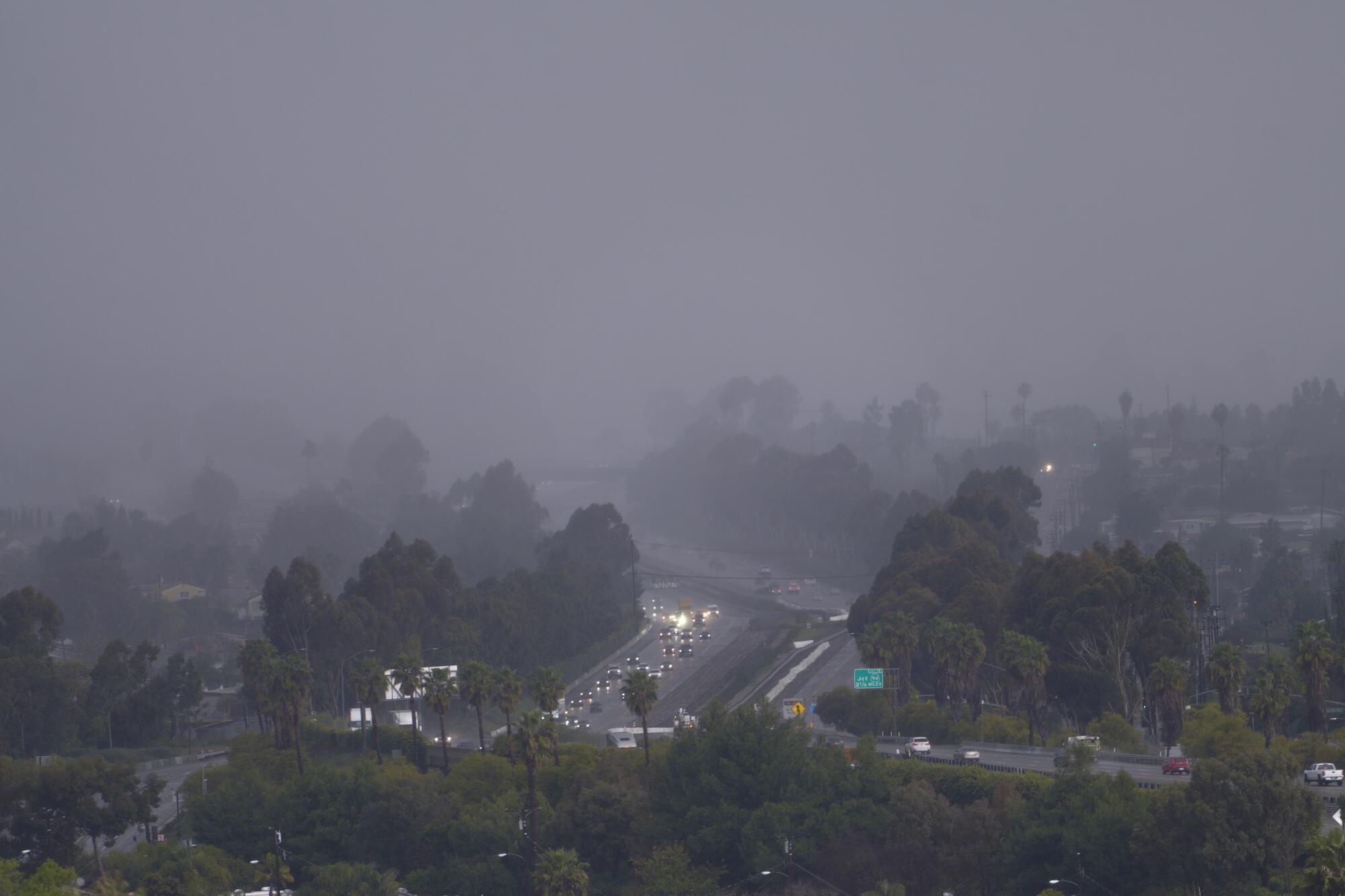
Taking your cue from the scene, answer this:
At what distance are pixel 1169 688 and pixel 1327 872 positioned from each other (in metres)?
30.8

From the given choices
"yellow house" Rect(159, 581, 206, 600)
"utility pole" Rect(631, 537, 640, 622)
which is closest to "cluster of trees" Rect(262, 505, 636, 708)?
"utility pole" Rect(631, 537, 640, 622)

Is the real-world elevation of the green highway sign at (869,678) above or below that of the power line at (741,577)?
A: below

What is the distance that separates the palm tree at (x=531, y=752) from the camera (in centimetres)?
5402

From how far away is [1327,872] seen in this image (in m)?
24.7

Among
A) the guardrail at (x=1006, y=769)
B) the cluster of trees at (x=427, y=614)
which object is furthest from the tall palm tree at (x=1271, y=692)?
the cluster of trees at (x=427, y=614)

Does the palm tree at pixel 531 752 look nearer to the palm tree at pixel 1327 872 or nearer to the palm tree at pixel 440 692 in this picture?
the palm tree at pixel 440 692

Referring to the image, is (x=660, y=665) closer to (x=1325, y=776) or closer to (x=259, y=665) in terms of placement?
(x=259, y=665)

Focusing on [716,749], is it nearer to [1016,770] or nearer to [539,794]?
[539,794]

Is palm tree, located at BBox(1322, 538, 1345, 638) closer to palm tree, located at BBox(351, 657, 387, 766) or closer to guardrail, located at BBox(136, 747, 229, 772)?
palm tree, located at BBox(351, 657, 387, 766)

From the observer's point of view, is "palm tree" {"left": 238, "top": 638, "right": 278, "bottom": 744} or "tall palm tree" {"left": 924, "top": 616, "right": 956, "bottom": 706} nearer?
"tall palm tree" {"left": 924, "top": 616, "right": 956, "bottom": 706}

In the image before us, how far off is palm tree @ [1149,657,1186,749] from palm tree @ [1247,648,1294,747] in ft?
11.9

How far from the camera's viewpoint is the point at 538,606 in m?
108

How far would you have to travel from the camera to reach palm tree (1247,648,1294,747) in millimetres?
49656

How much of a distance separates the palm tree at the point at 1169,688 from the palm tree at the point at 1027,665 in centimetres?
617
